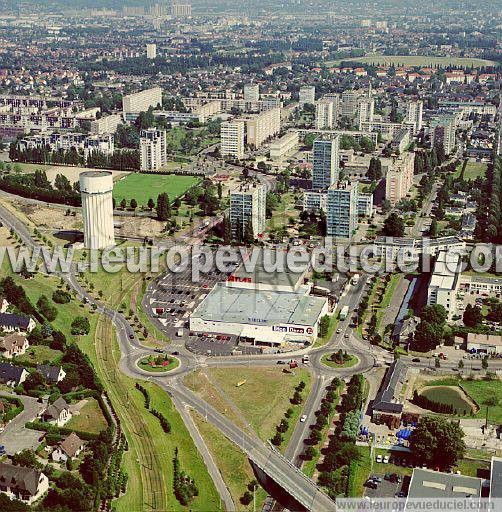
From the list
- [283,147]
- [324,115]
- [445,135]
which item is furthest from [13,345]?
[324,115]

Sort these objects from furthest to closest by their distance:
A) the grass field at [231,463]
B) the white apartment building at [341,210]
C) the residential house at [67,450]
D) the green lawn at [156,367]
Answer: the white apartment building at [341,210] < the green lawn at [156,367] < the residential house at [67,450] < the grass field at [231,463]

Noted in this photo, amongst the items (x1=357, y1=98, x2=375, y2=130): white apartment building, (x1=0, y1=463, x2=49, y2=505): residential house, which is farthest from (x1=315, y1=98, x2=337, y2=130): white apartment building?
(x1=0, y1=463, x2=49, y2=505): residential house

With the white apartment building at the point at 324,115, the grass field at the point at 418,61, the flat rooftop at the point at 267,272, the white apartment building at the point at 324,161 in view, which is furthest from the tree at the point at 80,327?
the grass field at the point at 418,61

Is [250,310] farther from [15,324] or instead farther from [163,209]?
[163,209]

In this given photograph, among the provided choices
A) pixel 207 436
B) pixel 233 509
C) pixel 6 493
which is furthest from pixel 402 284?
pixel 6 493

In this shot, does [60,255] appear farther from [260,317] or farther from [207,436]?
[207,436]

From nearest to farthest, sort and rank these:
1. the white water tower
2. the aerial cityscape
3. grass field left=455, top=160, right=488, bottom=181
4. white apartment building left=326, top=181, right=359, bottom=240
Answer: the aerial cityscape, the white water tower, white apartment building left=326, top=181, right=359, bottom=240, grass field left=455, top=160, right=488, bottom=181

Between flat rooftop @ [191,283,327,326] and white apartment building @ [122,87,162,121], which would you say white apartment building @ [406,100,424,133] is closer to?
white apartment building @ [122,87,162,121]

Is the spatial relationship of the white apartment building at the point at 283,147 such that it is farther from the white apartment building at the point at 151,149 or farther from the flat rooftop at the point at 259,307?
the flat rooftop at the point at 259,307
